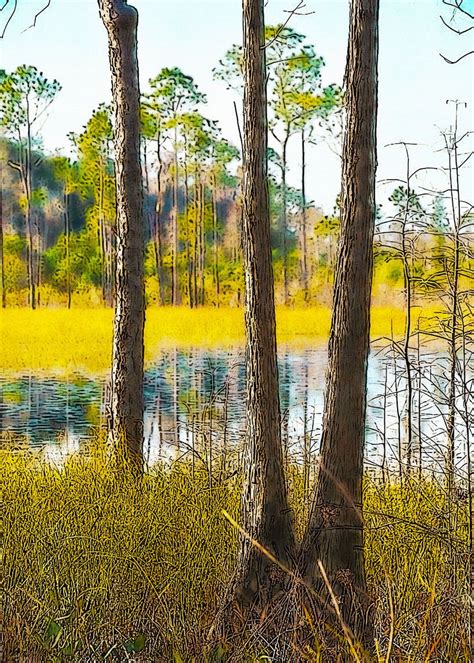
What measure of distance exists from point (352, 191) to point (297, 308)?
2939 millimetres

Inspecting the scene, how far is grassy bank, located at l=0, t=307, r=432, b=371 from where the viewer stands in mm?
5195

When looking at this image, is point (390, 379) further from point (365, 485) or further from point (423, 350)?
point (365, 485)

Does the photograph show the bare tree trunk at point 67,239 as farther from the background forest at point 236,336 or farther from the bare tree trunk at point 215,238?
the bare tree trunk at point 215,238

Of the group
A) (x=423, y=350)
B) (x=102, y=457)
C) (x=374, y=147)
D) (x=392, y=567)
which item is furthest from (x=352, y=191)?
(x=423, y=350)

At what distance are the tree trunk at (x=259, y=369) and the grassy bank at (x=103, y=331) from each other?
2.52 m

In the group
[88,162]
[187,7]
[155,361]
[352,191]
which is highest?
[187,7]

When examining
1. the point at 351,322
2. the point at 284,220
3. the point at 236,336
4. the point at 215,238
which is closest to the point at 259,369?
the point at 351,322

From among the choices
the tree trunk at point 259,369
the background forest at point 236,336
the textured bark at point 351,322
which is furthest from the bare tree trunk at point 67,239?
the textured bark at point 351,322

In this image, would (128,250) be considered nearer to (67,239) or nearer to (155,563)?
(155,563)

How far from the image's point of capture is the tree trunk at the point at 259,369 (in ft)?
8.36

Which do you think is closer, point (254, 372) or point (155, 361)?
point (254, 372)

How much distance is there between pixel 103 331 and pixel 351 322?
328 cm

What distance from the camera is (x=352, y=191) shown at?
7.72 ft

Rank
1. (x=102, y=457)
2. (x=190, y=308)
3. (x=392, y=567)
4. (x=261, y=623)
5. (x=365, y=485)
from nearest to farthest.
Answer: (x=261, y=623), (x=392, y=567), (x=365, y=485), (x=102, y=457), (x=190, y=308)
